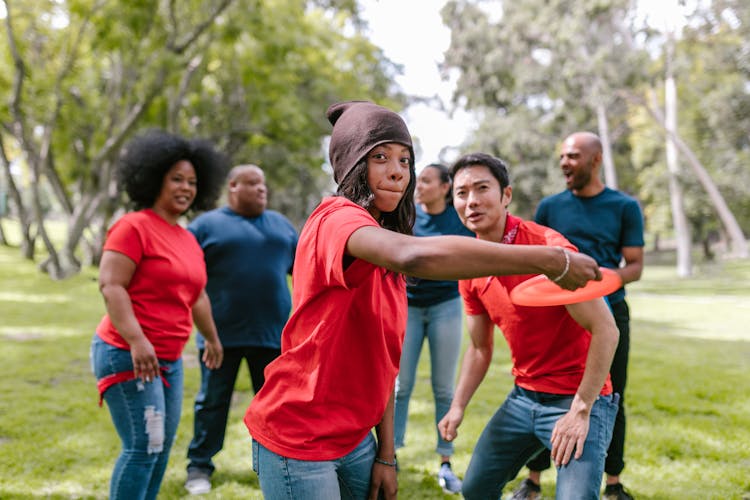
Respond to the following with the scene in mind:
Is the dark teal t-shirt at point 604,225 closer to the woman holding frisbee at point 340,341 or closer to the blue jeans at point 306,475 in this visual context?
the woman holding frisbee at point 340,341

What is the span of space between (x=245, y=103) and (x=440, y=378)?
68.3 feet

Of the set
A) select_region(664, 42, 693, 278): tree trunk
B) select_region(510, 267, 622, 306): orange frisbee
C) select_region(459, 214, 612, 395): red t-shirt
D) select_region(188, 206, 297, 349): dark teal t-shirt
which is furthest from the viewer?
select_region(664, 42, 693, 278): tree trunk

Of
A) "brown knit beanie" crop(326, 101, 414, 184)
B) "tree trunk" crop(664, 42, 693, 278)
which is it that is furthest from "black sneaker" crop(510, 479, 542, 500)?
"tree trunk" crop(664, 42, 693, 278)

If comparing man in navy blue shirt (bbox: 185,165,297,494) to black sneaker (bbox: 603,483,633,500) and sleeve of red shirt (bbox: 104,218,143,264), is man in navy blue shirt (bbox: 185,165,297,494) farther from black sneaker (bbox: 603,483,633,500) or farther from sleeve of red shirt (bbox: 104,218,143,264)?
black sneaker (bbox: 603,483,633,500)

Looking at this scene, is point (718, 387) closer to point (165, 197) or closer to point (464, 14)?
point (165, 197)

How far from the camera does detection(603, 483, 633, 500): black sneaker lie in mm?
4309

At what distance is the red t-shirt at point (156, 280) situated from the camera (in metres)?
3.30

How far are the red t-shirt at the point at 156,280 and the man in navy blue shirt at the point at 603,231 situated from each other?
8.26ft

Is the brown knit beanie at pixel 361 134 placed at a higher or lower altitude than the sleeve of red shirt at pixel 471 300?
higher

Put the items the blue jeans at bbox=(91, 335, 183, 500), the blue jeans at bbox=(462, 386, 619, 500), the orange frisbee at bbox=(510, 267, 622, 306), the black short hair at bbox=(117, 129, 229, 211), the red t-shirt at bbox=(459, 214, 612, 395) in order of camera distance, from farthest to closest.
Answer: the black short hair at bbox=(117, 129, 229, 211)
the blue jeans at bbox=(91, 335, 183, 500)
the red t-shirt at bbox=(459, 214, 612, 395)
the blue jeans at bbox=(462, 386, 619, 500)
the orange frisbee at bbox=(510, 267, 622, 306)

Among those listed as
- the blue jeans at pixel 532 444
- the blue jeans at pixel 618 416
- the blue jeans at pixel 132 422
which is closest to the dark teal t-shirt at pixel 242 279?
the blue jeans at pixel 132 422

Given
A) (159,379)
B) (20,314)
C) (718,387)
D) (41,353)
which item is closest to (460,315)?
(159,379)

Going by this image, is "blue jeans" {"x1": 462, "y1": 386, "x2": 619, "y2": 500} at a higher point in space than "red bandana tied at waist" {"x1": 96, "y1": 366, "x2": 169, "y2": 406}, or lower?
lower

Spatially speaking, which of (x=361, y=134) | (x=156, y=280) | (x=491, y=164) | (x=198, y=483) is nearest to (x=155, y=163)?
(x=156, y=280)
